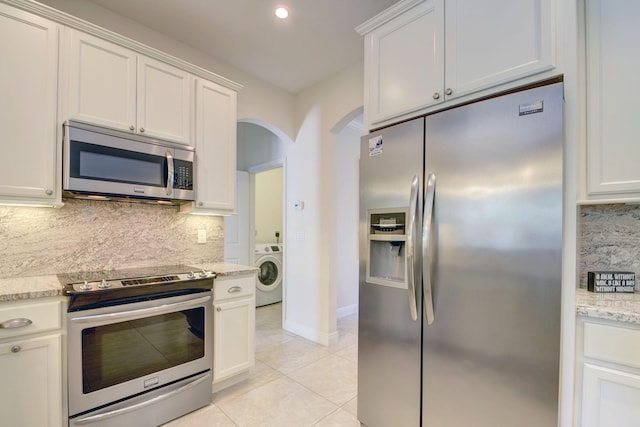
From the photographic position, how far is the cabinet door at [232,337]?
85.1 inches

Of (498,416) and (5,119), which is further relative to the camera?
(5,119)

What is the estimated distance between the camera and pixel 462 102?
1.49m

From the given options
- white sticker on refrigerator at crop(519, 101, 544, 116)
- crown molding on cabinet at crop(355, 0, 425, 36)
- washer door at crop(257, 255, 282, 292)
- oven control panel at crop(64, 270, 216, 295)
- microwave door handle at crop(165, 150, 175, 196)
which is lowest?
washer door at crop(257, 255, 282, 292)

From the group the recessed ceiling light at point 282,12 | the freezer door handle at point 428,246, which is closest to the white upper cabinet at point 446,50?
the freezer door handle at point 428,246

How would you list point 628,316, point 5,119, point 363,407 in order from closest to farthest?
point 628,316 < point 5,119 < point 363,407

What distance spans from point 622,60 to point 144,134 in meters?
2.92

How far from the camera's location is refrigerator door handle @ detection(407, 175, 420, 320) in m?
1.50

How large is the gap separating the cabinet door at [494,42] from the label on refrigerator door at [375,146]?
1.42 ft

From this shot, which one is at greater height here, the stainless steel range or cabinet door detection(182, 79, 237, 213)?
cabinet door detection(182, 79, 237, 213)

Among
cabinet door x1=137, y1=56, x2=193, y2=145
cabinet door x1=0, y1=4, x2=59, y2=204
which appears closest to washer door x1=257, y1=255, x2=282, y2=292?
cabinet door x1=137, y1=56, x2=193, y2=145

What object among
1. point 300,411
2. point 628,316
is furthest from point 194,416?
point 628,316

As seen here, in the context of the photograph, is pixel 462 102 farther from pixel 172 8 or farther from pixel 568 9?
pixel 172 8

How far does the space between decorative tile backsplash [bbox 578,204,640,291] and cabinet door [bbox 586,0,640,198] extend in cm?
32

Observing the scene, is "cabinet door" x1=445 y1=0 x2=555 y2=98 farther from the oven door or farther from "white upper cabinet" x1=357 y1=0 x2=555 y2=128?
the oven door
